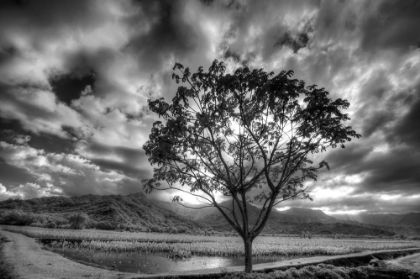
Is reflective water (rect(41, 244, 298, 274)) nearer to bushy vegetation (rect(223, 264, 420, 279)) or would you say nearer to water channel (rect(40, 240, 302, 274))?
water channel (rect(40, 240, 302, 274))

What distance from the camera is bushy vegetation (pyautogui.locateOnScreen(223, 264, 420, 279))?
31.2 feet

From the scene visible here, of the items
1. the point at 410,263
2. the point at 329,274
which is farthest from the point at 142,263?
the point at 410,263

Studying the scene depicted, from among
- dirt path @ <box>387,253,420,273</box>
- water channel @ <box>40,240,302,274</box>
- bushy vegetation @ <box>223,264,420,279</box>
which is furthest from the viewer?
water channel @ <box>40,240,302,274</box>

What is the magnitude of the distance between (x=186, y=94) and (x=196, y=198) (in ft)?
15.9

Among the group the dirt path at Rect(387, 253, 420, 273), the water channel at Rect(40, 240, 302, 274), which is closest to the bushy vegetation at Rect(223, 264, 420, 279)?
the dirt path at Rect(387, 253, 420, 273)

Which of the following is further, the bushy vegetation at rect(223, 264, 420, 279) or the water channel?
the water channel

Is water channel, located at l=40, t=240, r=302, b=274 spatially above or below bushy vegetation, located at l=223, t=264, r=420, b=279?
below

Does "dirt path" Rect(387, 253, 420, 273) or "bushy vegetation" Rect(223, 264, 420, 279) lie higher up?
"bushy vegetation" Rect(223, 264, 420, 279)

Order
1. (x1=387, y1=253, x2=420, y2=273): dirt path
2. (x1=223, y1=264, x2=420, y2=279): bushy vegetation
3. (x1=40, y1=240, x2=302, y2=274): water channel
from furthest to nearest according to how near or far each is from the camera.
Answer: (x1=40, y1=240, x2=302, y2=274): water channel → (x1=387, y1=253, x2=420, y2=273): dirt path → (x1=223, y1=264, x2=420, y2=279): bushy vegetation

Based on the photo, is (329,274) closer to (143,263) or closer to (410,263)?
(410,263)

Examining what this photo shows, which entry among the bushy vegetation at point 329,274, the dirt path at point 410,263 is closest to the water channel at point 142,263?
the bushy vegetation at point 329,274

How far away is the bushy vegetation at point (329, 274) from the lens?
952cm

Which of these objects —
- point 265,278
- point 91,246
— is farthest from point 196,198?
point 91,246

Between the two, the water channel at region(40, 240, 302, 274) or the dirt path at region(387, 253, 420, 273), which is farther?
the water channel at region(40, 240, 302, 274)
